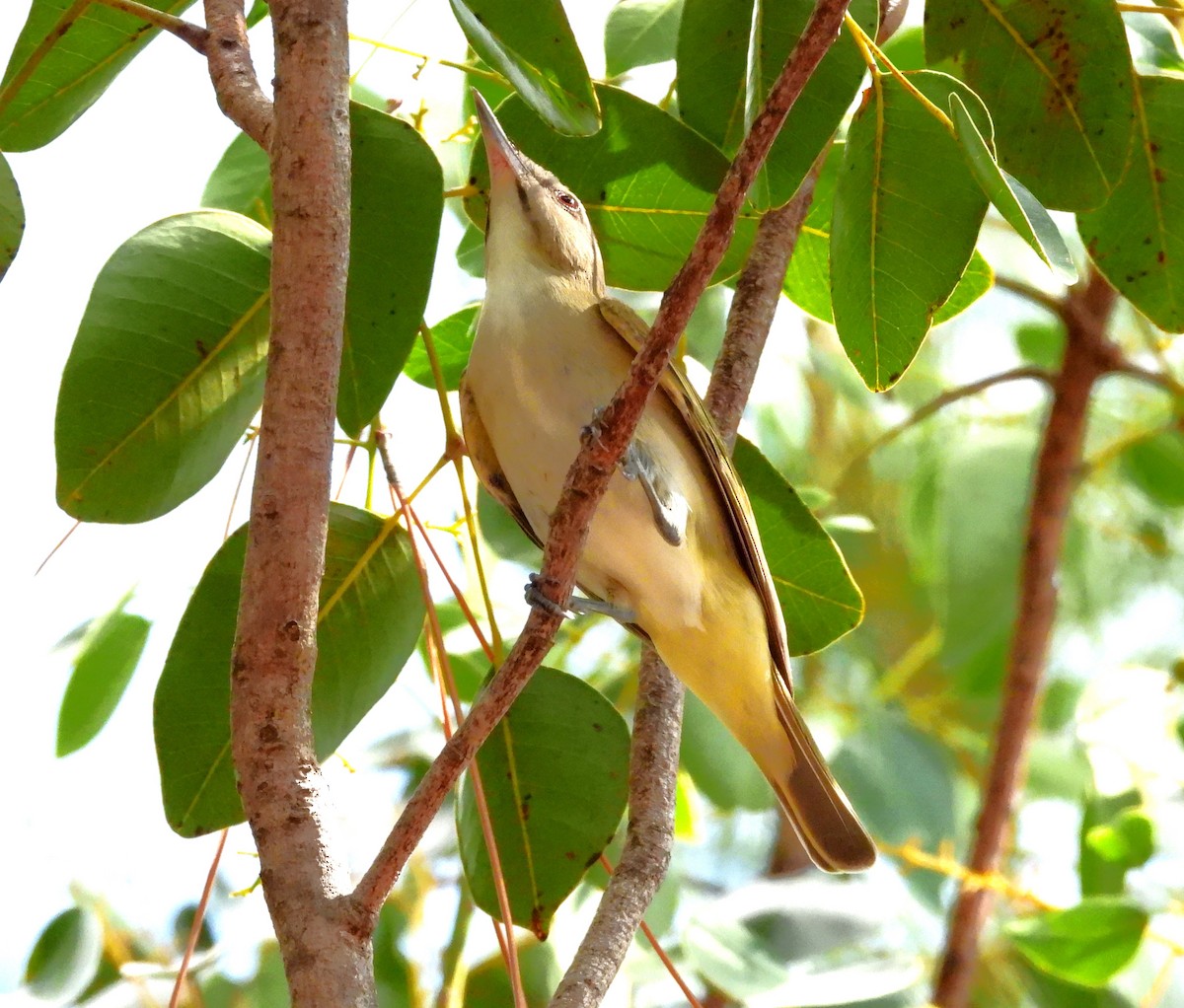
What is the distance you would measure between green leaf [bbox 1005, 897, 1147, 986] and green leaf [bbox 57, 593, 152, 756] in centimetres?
169

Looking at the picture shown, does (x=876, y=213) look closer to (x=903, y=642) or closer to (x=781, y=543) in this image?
(x=781, y=543)

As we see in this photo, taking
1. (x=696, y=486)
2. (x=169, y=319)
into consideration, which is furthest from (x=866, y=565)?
(x=169, y=319)

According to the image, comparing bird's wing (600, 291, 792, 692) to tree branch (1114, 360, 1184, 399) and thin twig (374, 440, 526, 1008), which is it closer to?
thin twig (374, 440, 526, 1008)

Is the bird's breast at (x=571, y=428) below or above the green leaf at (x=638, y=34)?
below

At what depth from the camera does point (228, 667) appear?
5.98 feet

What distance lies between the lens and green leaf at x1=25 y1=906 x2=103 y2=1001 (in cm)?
287

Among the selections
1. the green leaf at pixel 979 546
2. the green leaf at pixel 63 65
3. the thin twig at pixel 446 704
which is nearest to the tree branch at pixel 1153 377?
the green leaf at pixel 979 546

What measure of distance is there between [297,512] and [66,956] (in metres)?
2.01

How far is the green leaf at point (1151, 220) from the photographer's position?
1.96 metres

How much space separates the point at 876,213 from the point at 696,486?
0.76 metres

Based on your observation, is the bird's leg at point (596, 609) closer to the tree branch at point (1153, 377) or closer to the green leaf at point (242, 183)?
the green leaf at point (242, 183)

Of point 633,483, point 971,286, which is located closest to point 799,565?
point 633,483

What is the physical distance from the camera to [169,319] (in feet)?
6.06

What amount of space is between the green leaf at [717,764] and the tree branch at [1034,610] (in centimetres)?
49
